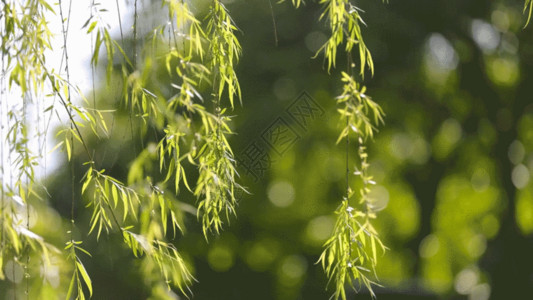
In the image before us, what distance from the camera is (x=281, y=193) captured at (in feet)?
12.1

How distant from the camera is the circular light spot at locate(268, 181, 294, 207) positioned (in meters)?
3.66

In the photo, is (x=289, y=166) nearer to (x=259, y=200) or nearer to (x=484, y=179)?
(x=259, y=200)

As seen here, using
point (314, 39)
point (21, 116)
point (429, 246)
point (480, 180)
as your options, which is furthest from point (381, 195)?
point (21, 116)

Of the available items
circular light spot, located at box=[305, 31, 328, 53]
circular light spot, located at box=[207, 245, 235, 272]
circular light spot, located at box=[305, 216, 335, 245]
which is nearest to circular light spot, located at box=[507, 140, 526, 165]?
circular light spot, located at box=[305, 216, 335, 245]

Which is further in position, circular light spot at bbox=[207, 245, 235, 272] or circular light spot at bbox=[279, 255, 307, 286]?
circular light spot at bbox=[207, 245, 235, 272]

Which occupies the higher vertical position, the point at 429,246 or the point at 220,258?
the point at 429,246

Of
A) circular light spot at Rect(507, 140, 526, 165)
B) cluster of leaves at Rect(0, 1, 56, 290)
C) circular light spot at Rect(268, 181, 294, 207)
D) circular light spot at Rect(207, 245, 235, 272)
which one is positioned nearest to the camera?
cluster of leaves at Rect(0, 1, 56, 290)

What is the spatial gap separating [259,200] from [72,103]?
2.69 m

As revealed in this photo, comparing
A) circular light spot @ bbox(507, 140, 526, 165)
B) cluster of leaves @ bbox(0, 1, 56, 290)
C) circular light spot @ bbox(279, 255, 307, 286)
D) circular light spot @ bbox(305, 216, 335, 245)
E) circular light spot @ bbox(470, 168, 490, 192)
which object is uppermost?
cluster of leaves @ bbox(0, 1, 56, 290)

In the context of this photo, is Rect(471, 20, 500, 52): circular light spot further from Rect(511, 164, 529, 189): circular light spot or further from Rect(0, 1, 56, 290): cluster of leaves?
Rect(0, 1, 56, 290): cluster of leaves

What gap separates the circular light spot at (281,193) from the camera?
3662mm

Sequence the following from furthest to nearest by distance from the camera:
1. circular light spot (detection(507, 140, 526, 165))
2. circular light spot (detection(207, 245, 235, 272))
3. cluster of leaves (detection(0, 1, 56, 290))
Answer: circular light spot (detection(207, 245, 235, 272))
circular light spot (detection(507, 140, 526, 165))
cluster of leaves (detection(0, 1, 56, 290))

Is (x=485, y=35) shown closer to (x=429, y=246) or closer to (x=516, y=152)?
(x=516, y=152)

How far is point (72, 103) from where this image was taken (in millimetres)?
986
